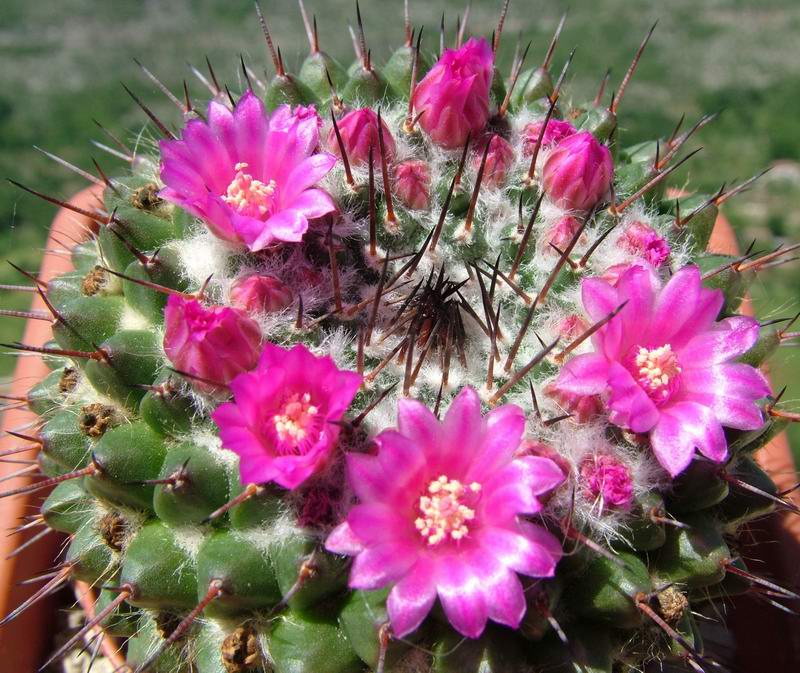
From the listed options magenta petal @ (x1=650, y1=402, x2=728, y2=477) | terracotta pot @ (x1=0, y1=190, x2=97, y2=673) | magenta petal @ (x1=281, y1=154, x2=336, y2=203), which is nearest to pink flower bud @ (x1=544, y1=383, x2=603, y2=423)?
magenta petal @ (x1=650, y1=402, x2=728, y2=477)

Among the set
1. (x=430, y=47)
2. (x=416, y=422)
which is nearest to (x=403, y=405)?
(x=416, y=422)

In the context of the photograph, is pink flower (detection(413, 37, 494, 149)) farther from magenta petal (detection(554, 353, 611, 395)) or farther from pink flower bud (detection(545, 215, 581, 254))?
magenta petal (detection(554, 353, 611, 395))

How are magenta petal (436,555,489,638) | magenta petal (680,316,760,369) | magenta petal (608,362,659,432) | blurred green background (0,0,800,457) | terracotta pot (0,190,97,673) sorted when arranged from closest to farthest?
magenta petal (436,555,489,638), magenta petal (608,362,659,432), magenta petal (680,316,760,369), terracotta pot (0,190,97,673), blurred green background (0,0,800,457)

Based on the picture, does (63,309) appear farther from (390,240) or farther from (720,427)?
(720,427)

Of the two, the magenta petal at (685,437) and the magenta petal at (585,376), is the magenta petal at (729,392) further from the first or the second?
the magenta petal at (585,376)

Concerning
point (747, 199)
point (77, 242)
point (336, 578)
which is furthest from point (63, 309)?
point (747, 199)

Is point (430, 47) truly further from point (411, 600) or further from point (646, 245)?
point (411, 600)

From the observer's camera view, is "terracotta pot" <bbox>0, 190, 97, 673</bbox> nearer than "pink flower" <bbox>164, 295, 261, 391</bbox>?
No

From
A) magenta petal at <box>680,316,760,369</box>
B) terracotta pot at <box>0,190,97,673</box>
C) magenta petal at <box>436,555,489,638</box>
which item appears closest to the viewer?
magenta petal at <box>436,555,489,638</box>
